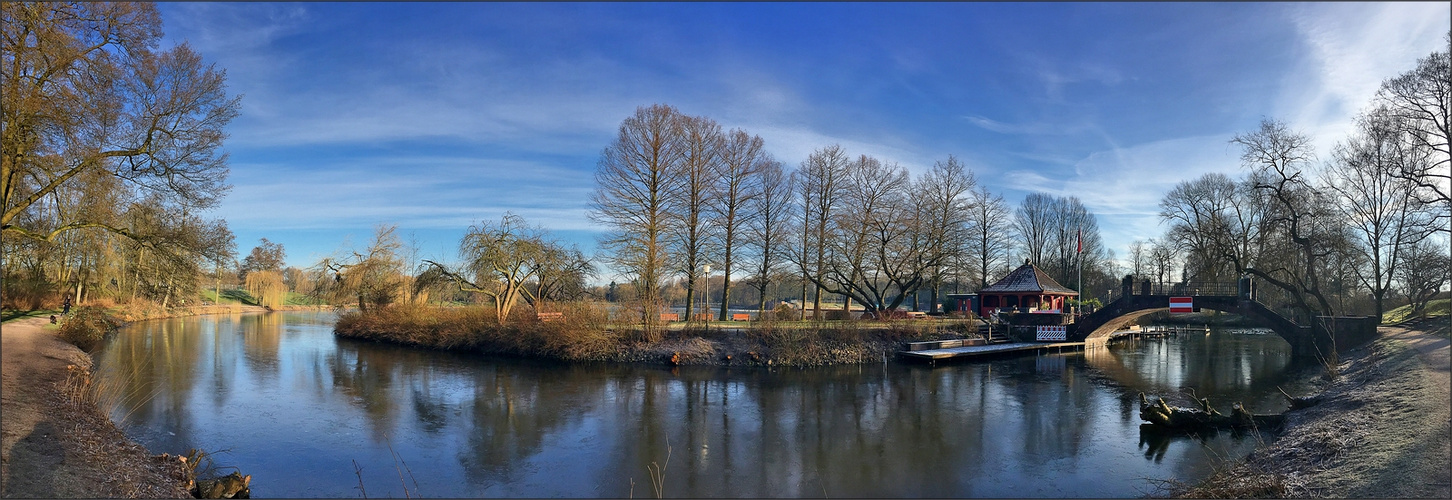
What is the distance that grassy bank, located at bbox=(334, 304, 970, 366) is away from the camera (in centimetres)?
2517

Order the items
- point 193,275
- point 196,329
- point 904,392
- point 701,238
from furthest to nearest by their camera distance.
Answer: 1. point 196,329
2. point 701,238
3. point 904,392
4. point 193,275

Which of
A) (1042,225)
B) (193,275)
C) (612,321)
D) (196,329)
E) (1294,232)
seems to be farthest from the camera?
(1042,225)

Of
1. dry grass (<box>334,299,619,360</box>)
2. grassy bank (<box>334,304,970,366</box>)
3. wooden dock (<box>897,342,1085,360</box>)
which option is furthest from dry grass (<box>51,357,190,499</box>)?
wooden dock (<box>897,342,1085,360</box>)

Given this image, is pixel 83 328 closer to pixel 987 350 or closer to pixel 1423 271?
pixel 987 350

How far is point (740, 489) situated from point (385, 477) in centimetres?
570

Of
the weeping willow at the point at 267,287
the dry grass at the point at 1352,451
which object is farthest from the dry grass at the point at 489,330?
the weeping willow at the point at 267,287

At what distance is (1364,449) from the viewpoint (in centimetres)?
921

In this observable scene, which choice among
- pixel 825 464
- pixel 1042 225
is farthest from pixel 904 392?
pixel 1042 225

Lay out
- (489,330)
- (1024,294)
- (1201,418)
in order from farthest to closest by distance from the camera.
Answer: (1024,294)
(489,330)
(1201,418)

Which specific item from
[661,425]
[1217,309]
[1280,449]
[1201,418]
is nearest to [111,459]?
[661,425]

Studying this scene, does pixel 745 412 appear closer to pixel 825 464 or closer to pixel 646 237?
pixel 825 464

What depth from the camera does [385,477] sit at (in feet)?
33.9

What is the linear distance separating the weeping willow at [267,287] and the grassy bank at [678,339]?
40583 millimetres

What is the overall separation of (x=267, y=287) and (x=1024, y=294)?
64131mm
